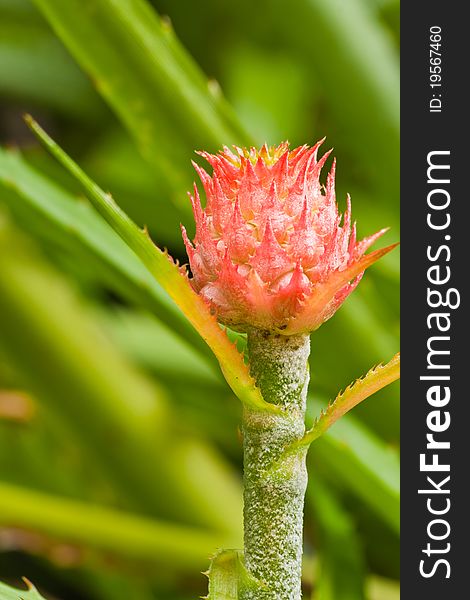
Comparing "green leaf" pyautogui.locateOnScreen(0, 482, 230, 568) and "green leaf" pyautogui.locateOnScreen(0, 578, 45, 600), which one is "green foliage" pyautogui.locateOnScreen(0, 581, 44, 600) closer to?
"green leaf" pyautogui.locateOnScreen(0, 578, 45, 600)

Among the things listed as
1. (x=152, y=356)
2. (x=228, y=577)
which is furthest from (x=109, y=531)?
(x=228, y=577)

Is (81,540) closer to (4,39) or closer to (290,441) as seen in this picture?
(290,441)

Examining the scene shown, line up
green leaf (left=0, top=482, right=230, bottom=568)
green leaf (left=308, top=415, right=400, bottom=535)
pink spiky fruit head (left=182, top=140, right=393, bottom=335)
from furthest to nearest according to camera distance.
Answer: green leaf (left=0, top=482, right=230, bottom=568), green leaf (left=308, top=415, right=400, bottom=535), pink spiky fruit head (left=182, top=140, right=393, bottom=335)

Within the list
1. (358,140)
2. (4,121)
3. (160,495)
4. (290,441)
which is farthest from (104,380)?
(4,121)

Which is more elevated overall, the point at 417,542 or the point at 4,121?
the point at 4,121

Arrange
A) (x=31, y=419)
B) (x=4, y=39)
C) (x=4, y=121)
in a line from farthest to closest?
(x=4, y=121)
(x=4, y=39)
(x=31, y=419)

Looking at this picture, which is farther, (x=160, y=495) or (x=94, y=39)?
(x=160, y=495)

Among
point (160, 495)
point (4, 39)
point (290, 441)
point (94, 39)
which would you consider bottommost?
point (290, 441)

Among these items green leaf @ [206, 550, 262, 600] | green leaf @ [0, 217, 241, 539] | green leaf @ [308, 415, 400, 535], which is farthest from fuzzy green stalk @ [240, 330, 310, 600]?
green leaf @ [0, 217, 241, 539]
